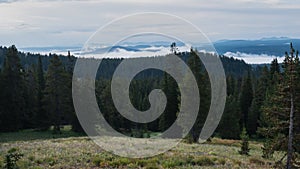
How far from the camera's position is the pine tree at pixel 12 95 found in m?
63.5

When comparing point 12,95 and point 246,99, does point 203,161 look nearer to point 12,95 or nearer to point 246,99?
point 12,95

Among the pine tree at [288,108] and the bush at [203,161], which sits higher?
the pine tree at [288,108]

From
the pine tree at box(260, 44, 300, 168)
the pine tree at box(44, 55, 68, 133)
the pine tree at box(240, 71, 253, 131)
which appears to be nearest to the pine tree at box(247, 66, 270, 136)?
the pine tree at box(240, 71, 253, 131)

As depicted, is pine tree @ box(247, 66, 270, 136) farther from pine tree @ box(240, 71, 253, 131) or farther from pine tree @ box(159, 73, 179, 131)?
pine tree @ box(159, 73, 179, 131)

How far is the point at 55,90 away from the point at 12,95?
731 cm

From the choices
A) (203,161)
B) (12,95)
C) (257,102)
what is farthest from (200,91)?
(257,102)

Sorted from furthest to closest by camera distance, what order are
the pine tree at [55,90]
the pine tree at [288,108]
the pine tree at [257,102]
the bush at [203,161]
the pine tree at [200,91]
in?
the pine tree at [257,102]
the pine tree at [55,90]
the pine tree at [200,91]
the bush at [203,161]
the pine tree at [288,108]

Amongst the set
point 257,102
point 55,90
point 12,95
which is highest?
point 55,90

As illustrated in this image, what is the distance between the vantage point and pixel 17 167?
1864 cm

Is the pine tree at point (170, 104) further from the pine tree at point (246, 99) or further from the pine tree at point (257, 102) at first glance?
the pine tree at point (246, 99)

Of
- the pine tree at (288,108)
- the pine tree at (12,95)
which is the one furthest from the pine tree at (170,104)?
the pine tree at (288,108)

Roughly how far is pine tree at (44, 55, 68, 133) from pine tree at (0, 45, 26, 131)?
189 inches

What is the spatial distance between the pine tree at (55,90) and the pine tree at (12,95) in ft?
15.7

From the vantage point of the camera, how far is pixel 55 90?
214 ft
